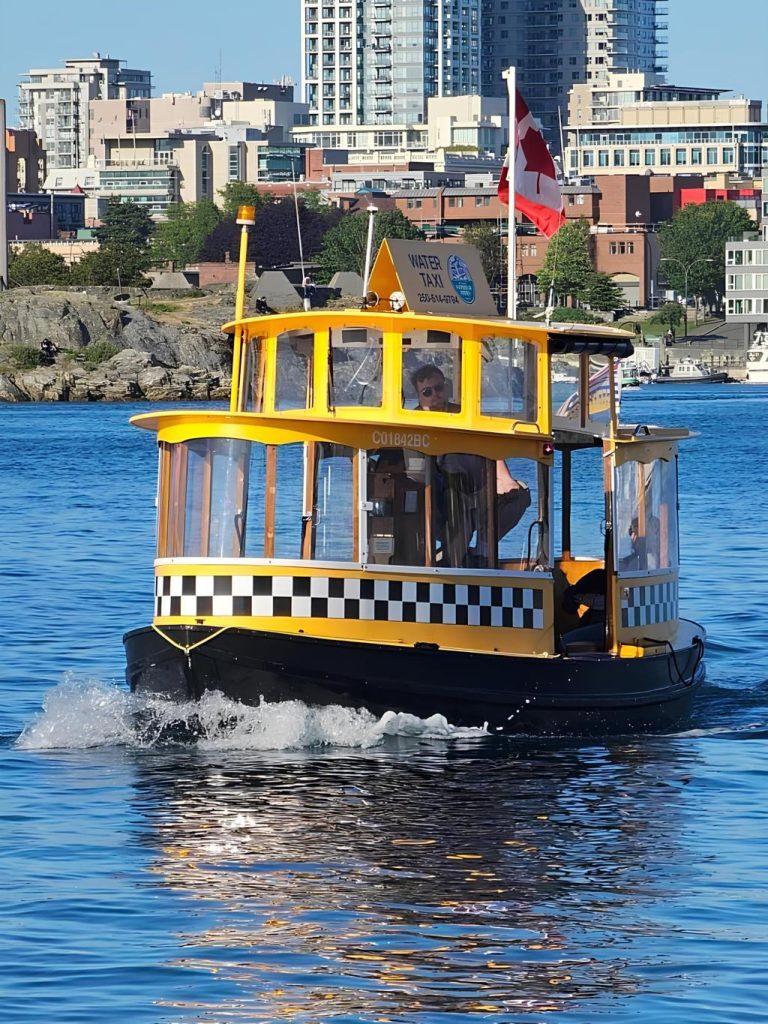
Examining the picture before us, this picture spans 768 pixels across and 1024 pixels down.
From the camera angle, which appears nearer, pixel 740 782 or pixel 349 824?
pixel 349 824

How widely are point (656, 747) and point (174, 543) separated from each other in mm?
4552

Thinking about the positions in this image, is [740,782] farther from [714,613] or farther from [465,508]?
[714,613]

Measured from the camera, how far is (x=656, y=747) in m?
18.4

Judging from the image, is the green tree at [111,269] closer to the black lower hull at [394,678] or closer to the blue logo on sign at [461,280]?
the blue logo on sign at [461,280]

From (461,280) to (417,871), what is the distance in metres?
6.17

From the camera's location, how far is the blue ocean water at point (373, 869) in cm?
1117

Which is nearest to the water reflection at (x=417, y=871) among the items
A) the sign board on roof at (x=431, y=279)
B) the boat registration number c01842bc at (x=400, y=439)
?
the boat registration number c01842bc at (x=400, y=439)

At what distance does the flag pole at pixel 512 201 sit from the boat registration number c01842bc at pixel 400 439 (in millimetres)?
1828

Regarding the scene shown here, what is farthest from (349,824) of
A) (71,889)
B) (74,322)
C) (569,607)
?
(74,322)

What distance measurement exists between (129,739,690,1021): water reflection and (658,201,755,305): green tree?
16929cm

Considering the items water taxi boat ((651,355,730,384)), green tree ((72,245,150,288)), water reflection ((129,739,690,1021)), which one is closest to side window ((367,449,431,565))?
water reflection ((129,739,690,1021))

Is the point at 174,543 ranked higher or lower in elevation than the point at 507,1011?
higher

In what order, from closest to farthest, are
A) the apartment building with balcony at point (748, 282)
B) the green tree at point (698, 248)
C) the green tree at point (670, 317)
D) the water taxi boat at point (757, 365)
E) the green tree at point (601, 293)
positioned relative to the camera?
the water taxi boat at point (757, 365) < the green tree at point (601, 293) < the apartment building with balcony at point (748, 282) < the green tree at point (670, 317) < the green tree at point (698, 248)

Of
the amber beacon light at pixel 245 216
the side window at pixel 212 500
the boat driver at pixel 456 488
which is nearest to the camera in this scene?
the side window at pixel 212 500
